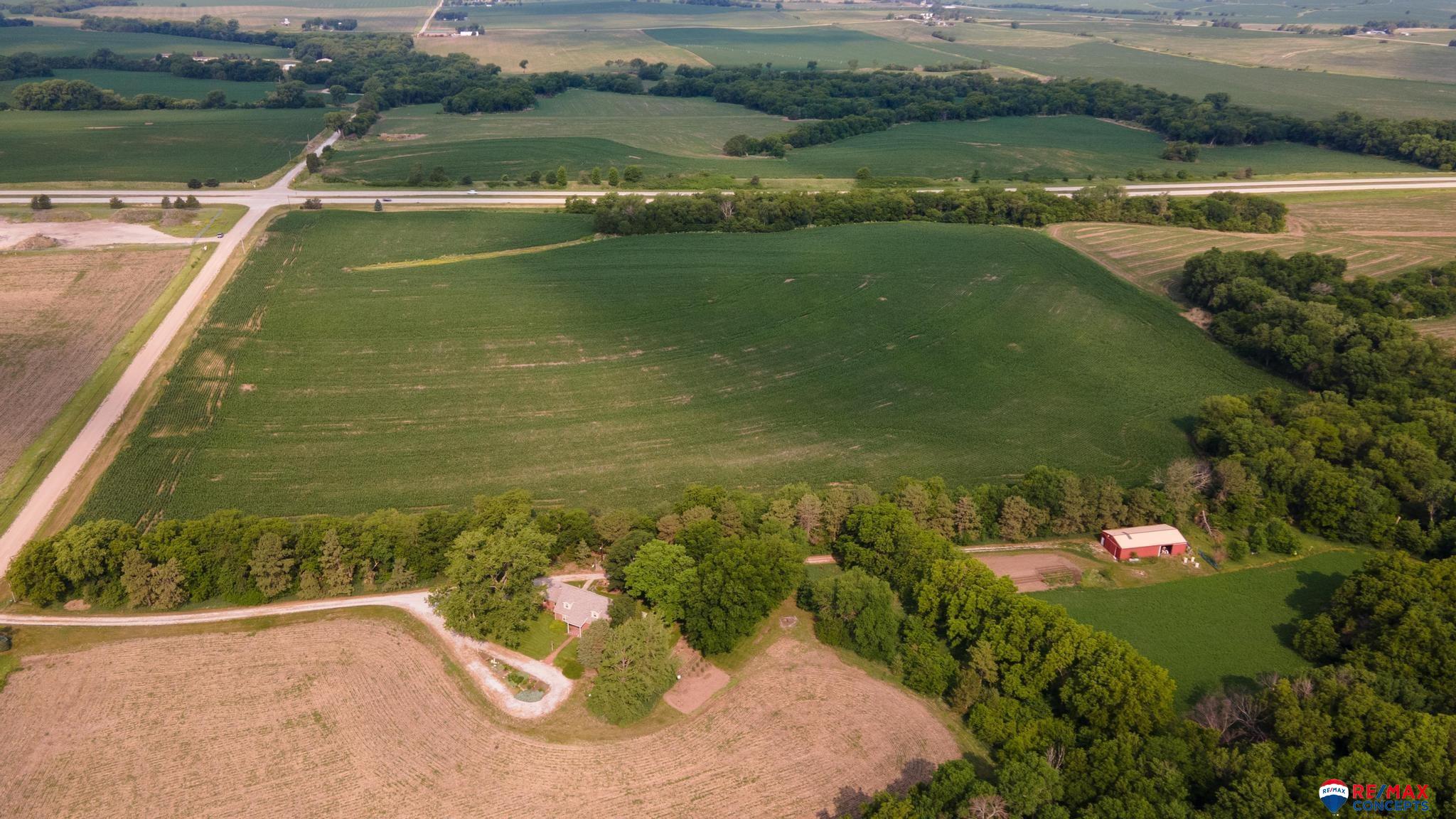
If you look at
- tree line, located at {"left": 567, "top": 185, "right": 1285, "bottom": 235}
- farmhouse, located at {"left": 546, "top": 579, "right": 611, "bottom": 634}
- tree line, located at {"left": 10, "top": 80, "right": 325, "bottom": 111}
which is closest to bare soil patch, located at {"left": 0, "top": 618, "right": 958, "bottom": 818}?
farmhouse, located at {"left": 546, "top": 579, "right": 611, "bottom": 634}

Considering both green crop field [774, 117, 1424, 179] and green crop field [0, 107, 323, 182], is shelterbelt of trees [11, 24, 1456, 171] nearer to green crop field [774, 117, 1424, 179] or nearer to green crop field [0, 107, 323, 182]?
green crop field [774, 117, 1424, 179]

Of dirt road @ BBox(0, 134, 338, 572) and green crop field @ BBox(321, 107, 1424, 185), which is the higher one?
green crop field @ BBox(321, 107, 1424, 185)

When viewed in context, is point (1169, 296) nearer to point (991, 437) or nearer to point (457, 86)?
point (991, 437)

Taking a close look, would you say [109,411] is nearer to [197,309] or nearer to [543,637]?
[197,309]

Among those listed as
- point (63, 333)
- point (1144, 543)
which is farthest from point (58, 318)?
point (1144, 543)

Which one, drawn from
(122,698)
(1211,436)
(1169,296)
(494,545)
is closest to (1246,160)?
(1169,296)
